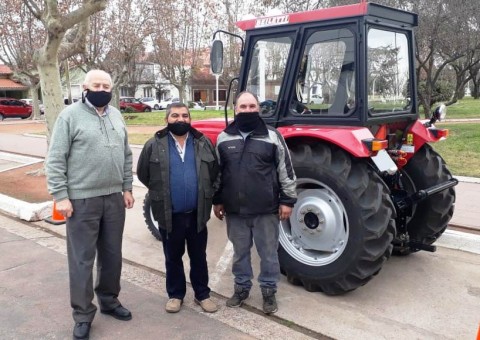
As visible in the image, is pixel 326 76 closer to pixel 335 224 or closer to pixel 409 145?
pixel 409 145

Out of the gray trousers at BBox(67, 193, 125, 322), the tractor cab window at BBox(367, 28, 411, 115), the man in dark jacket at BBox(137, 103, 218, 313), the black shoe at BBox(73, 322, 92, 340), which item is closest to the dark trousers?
the man in dark jacket at BBox(137, 103, 218, 313)

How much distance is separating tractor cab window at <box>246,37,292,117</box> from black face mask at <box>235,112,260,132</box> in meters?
0.79

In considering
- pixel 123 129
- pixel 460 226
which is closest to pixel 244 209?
pixel 123 129

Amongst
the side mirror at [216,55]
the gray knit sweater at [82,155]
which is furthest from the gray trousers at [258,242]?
the side mirror at [216,55]

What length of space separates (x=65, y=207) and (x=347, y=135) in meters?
2.16

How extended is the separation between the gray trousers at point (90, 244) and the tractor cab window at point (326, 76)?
1.83 meters

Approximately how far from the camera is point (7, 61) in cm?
2828

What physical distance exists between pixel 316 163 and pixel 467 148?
830 cm

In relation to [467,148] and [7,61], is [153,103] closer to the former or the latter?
[7,61]

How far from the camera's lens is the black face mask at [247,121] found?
345 cm

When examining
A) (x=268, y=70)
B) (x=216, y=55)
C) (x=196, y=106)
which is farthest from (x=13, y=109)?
(x=268, y=70)

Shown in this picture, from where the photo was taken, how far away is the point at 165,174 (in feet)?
11.1

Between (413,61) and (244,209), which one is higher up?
(413,61)

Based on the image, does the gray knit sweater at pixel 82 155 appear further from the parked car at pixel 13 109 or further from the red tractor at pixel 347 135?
the parked car at pixel 13 109
